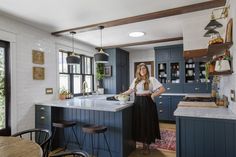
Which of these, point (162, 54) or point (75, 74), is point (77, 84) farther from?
point (162, 54)

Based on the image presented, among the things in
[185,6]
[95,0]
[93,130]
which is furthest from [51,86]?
[185,6]

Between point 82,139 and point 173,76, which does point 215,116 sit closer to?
point 82,139

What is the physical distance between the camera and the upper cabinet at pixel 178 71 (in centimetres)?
513

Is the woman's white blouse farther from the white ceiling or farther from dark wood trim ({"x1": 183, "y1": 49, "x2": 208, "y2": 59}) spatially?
the white ceiling

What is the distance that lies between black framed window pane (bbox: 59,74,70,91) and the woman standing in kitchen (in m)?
2.14

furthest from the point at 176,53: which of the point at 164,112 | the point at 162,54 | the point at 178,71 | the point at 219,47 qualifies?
the point at 219,47

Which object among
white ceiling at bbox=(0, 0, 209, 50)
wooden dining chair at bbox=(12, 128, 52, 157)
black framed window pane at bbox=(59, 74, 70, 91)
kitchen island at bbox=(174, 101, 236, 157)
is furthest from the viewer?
black framed window pane at bbox=(59, 74, 70, 91)

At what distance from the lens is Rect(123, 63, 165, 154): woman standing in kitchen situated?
2977mm

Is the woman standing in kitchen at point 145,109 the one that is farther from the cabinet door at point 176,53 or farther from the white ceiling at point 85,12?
the cabinet door at point 176,53

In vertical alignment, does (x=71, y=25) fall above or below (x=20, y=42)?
above

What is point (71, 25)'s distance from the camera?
344 centimetres

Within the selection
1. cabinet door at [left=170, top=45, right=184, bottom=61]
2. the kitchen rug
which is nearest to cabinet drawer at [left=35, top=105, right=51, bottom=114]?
the kitchen rug

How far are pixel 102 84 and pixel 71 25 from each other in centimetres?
288

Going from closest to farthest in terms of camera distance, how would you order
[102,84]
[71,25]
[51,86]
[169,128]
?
[71,25]
[51,86]
[169,128]
[102,84]
